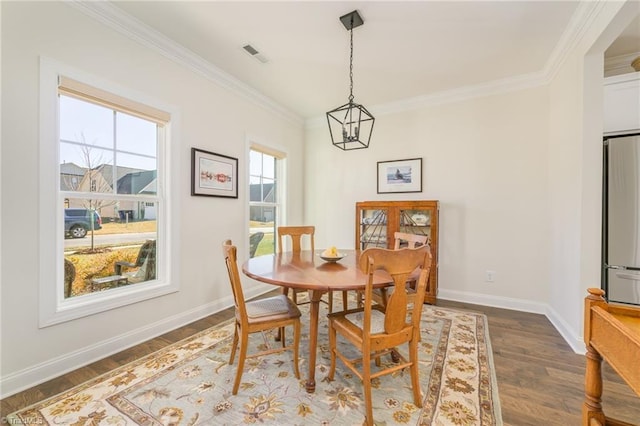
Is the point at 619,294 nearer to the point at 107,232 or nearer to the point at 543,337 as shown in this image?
the point at 543,337

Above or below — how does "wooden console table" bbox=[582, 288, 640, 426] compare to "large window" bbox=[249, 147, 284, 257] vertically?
below

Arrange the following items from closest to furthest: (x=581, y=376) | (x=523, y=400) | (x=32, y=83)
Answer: (x=523, y=400)
(x=32, y=83)
(x=581, y=376)

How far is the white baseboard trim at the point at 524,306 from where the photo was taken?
2.32 m

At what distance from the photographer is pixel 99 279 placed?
7.39ft

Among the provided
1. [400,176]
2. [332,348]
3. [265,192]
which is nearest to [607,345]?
[332,348]

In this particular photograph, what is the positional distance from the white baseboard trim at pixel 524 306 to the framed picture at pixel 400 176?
148 cm

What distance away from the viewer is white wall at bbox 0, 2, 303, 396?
1713 mm

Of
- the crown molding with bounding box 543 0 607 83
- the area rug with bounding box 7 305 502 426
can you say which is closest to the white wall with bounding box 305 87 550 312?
the crown molding with bounding box 543 0 607 83

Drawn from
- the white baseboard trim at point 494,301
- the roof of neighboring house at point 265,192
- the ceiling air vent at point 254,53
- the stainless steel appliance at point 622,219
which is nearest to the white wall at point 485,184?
the white baseboard trim at point 494,301

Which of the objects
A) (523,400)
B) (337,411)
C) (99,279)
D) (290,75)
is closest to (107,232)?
(99,279)

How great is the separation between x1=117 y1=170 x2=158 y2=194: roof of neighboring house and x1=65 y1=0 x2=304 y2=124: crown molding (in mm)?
1146

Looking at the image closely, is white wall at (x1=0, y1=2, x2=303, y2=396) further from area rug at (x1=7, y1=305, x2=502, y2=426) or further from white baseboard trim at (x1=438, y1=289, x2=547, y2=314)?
white baseboard trim at (x1=438, y1=289, x2=547, y2=314)

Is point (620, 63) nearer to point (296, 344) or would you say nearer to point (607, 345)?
point (607, 345)

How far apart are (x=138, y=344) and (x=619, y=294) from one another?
14.0ft
